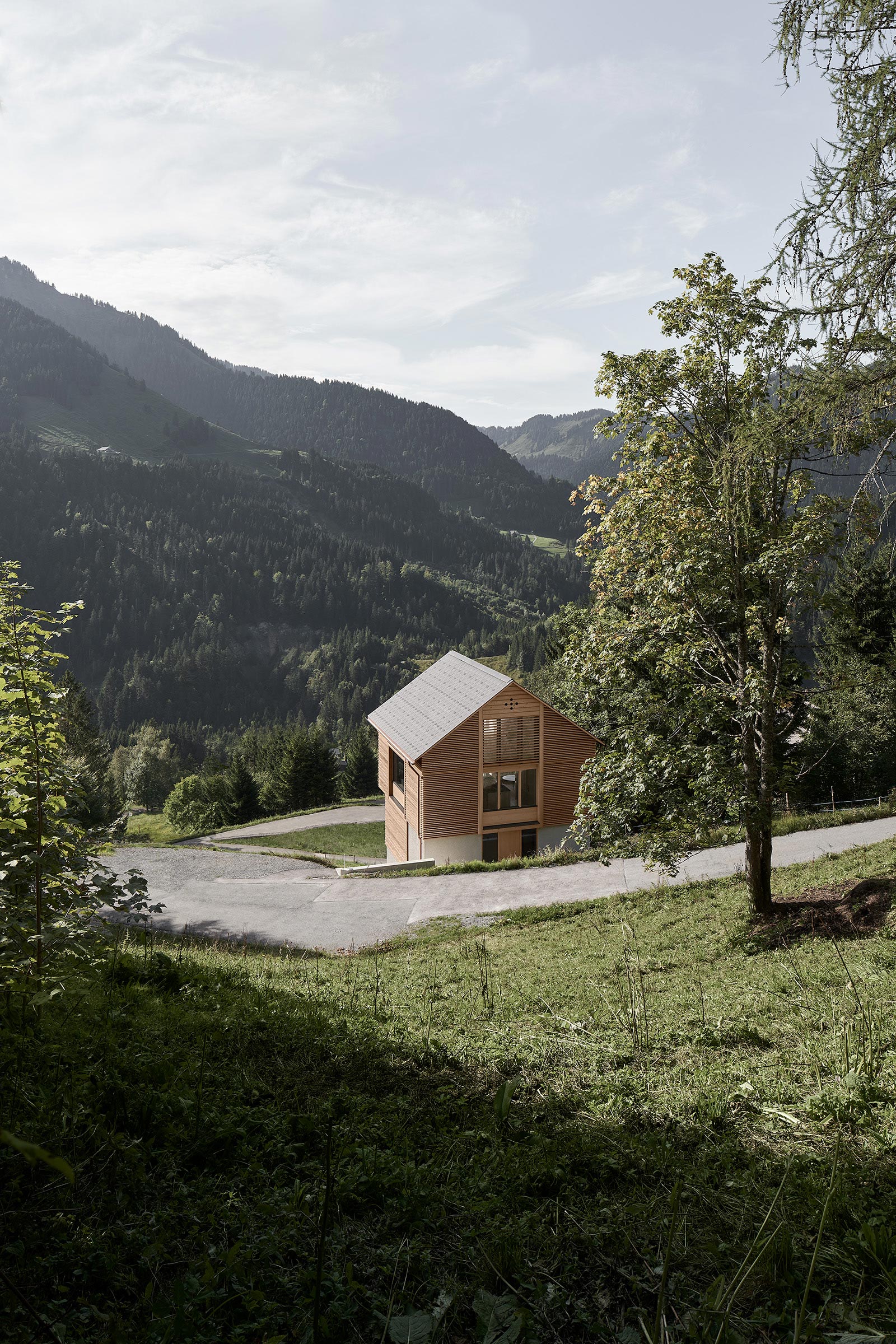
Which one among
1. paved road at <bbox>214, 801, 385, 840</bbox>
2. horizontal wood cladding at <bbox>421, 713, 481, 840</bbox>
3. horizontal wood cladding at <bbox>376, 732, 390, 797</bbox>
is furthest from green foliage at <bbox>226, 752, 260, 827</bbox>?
horizontal wood cladding at <bbox>421, 713, 481, 840</bbox>

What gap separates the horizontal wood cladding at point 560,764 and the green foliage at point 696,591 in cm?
2059

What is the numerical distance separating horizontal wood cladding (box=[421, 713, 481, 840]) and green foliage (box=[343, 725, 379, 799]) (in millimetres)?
43719

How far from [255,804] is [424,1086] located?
59.5 metres

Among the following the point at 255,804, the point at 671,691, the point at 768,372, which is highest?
the point at 768,372

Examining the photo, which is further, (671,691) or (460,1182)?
(671,691)

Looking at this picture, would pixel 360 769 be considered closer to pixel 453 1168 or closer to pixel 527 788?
pixel 527 788

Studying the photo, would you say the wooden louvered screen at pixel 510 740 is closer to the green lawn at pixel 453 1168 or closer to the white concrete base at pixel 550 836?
the white concrete base at pixel 550 836

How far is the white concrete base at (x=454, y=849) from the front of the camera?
30.2 m

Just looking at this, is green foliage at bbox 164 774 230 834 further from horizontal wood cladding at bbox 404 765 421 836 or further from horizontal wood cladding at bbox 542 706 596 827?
horizontal wood cladding at bbox 542 706 596 827

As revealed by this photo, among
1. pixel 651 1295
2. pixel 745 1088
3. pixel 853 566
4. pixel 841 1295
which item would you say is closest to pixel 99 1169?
pixel 651 1295

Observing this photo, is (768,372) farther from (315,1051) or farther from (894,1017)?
(315,1051)

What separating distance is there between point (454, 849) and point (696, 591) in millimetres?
22302

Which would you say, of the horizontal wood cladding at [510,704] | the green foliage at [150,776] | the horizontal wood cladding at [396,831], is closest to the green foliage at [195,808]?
the green foliage at [150,776]

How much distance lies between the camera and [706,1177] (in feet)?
11.6
